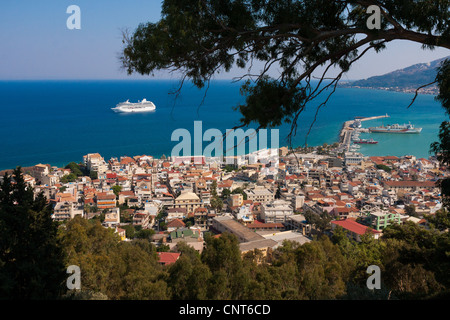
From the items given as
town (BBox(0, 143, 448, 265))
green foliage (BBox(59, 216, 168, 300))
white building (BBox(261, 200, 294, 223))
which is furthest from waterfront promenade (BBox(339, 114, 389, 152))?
green foliage (BBox(59, 216, 168, 300))

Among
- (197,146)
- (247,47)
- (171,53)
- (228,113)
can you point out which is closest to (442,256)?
(247,47)

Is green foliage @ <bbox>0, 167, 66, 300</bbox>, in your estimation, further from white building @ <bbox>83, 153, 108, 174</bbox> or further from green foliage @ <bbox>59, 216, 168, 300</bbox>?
white building @ <bbox>83, 153, 108, 174</bbox>

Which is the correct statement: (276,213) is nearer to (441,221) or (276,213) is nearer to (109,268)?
(441,221)

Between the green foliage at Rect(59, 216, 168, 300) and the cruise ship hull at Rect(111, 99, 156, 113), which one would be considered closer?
the green foliage at Rect(59, 216, 168, 300)

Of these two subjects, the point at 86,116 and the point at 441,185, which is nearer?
the point at 441,185

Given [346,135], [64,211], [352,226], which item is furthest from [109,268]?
[346,135]

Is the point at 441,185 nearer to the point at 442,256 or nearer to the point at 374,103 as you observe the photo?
the point at 442,256
